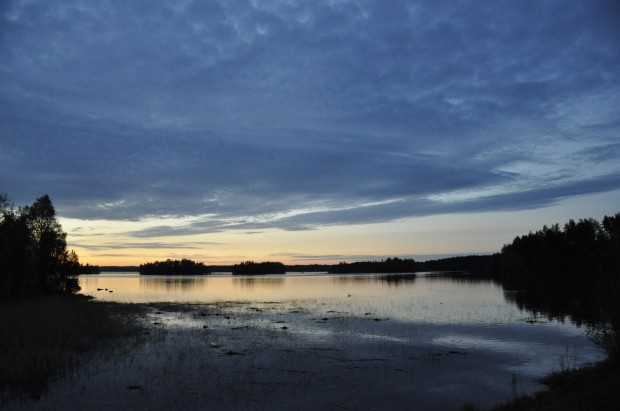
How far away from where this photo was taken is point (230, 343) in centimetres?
3206

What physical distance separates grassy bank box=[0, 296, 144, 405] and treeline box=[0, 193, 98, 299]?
595 centimetres

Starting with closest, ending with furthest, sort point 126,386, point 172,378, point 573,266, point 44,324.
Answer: point 126,386, point 172,378, point 44,324, point 573,266

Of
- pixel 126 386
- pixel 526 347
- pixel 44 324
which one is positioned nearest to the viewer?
pixel 126 386

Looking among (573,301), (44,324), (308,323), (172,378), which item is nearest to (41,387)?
(172,378)

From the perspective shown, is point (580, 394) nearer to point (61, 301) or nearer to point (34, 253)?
point (61, 301)

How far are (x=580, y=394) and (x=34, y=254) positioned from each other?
71.3m

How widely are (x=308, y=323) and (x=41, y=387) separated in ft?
86.9

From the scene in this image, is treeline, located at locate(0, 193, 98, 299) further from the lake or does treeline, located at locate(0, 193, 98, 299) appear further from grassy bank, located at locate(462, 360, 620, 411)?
grassy bank, located at locate(462, 360, 620, 411)

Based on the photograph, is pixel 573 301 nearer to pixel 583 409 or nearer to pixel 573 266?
pixel 583 409

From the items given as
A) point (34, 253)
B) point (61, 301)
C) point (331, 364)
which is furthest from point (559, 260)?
point (34, 253)

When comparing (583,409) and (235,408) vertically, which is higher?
(583,409)

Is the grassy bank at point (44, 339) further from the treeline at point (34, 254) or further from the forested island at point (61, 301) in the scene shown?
the treeline at point (34, 254)

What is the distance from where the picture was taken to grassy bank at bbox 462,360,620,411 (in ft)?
42.2

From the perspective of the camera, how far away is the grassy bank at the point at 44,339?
819 inches
